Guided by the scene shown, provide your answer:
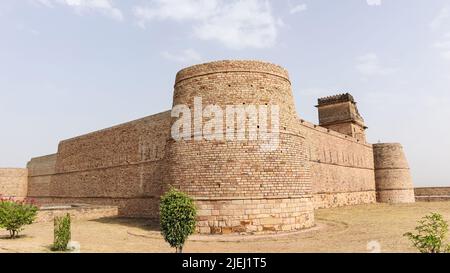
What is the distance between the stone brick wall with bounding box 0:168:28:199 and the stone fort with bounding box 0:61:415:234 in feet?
0.29

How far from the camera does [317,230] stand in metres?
12.3

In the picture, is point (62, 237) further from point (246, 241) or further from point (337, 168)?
point (337, 168)

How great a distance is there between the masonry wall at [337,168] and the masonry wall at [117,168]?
9.85 metres

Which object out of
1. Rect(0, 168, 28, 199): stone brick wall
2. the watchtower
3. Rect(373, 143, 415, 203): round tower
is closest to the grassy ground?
Rect(373, 143, 415, 203): round tower

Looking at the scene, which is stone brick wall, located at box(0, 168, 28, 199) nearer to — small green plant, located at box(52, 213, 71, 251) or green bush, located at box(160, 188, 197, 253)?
small green plant, located at box(52, 213, 71, 251)

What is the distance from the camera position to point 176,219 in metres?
8.17

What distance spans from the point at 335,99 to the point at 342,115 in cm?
203

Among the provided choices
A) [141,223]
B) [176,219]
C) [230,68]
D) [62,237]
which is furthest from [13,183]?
[176,219]

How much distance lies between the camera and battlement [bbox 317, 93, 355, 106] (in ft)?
115

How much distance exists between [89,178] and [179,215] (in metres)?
18.9

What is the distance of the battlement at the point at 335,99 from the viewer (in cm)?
3515
